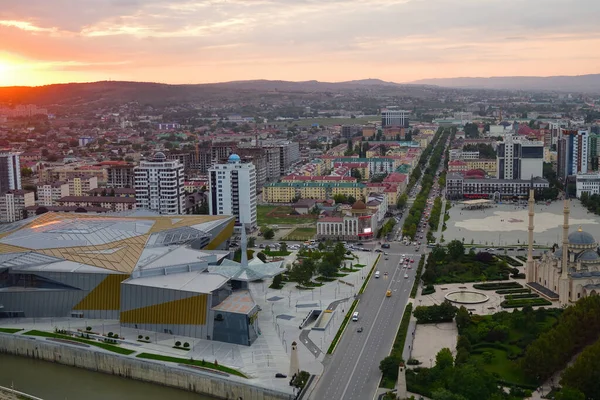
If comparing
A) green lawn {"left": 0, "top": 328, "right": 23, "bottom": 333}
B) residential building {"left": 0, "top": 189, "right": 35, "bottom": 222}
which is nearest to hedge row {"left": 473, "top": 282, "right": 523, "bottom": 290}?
green lawn {"left": 0, "top": 328, "right": 23, "bottom": 333}

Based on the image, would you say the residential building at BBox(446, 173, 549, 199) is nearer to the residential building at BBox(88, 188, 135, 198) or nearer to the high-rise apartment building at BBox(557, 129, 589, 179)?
the high-rise apartment building at BBox(557, 129, 589, 179)

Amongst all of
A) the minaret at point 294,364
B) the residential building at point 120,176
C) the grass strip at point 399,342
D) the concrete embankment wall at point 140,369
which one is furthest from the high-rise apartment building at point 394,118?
the minaret at point 294,364

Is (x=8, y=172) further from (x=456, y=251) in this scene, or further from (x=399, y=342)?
(x=399, y=342)

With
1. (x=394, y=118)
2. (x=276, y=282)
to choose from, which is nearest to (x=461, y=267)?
(x=276, y=282)

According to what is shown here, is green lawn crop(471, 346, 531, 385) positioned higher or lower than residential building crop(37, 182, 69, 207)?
lower

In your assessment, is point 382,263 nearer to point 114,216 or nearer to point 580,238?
point 580,238
